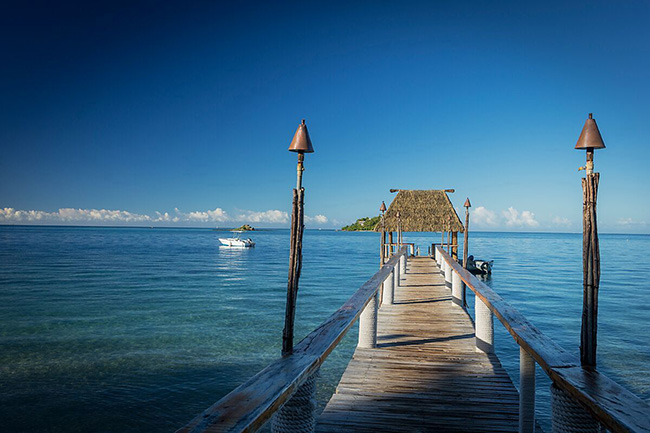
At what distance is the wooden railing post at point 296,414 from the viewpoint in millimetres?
2975

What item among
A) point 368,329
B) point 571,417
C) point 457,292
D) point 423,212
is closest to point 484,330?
point 368,329

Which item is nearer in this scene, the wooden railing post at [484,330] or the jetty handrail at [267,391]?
the jetty handrail at [267,391]

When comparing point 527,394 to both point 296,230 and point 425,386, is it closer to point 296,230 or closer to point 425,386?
Result: point 425,386

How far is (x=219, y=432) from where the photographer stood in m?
1.87

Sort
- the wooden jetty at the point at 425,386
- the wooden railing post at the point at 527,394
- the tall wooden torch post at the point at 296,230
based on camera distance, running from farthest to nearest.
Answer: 1. the tall wooden torch post at the point at 296,230
2. the wooden railing post at the point at 527,394
3. the wooden jetty at the point at 425,386

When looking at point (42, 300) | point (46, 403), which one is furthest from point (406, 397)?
point (42, 300)

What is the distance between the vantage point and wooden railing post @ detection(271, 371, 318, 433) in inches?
117

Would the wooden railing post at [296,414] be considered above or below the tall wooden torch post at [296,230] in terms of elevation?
below

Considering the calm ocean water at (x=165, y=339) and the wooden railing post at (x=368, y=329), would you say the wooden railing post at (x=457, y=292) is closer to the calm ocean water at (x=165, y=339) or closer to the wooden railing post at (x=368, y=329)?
the calm ocean water at (x=165, y=339)

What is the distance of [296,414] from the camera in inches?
117

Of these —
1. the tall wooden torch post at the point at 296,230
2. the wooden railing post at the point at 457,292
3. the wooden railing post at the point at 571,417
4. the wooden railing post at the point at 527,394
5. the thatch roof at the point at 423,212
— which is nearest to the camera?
the wooden railing post at the point at 571,417

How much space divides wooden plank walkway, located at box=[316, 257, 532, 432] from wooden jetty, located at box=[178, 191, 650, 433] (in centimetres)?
1

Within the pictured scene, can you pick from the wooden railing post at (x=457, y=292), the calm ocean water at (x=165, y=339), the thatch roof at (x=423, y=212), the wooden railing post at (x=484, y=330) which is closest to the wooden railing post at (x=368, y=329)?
the wooden railing post at (x=484, y=330)

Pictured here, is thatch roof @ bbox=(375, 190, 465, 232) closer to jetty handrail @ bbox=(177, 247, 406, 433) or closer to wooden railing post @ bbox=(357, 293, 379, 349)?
wooden railing post @ bbox=(357, 293, 379, 349)
